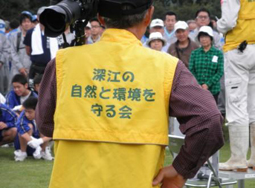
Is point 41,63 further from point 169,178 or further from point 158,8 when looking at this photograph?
point 158,8

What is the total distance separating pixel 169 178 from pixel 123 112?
1.38 ft

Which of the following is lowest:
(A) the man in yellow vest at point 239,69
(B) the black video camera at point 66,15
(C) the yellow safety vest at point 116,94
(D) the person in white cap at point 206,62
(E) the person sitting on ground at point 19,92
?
(E) the person sitting on ground at point 19,92

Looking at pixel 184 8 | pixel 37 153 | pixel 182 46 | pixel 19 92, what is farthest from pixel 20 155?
pixel 184 8

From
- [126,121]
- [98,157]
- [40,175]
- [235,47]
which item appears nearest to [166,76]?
[126,121]

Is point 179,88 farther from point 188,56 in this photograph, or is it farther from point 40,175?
point 188,56

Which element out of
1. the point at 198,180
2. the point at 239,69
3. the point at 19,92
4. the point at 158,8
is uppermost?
the point at 239,69

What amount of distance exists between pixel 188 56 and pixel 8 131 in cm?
350

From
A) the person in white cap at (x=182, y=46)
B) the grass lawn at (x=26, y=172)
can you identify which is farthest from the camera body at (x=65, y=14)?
the person in white cap at (x=182, y=46)

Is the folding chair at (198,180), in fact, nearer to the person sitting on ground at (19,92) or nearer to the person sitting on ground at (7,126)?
the person sitting on ground at (7,126)

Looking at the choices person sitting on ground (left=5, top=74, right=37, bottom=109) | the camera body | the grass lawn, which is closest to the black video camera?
the camera body

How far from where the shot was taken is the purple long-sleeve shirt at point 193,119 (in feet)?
9.62

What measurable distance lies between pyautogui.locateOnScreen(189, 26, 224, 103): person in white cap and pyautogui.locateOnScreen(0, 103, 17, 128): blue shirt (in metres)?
3.11

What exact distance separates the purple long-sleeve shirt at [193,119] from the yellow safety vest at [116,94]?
0.06 meters

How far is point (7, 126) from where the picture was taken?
1001 centimetres
